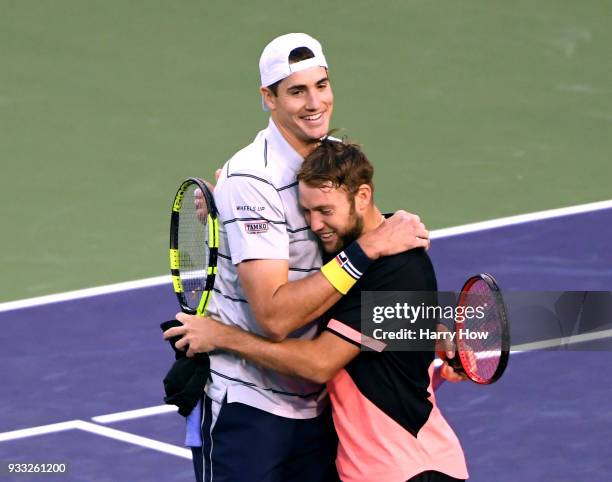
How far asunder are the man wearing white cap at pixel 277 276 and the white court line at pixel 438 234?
4.37m

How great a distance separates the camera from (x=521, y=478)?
963 cm

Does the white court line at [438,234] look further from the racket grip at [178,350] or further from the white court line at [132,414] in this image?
the racket grip at [178,350]

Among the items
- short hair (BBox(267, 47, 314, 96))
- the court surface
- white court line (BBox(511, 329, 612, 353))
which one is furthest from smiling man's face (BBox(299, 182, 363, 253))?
white court line (BBox(511, 329, 612, 353))

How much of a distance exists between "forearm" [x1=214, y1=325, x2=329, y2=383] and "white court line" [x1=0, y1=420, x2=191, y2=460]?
9.17ft

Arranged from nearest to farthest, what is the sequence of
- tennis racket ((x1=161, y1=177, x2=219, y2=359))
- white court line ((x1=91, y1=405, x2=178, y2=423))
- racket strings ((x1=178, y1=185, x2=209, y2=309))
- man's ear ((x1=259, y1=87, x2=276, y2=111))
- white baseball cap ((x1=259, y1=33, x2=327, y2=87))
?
white baseball cap ((x1=259, y1=33, x2=327, y2=87))
man's ear ((x1=259, y1=87, x2=276, y2=111))
tennis racket ((x1=161, y1=177, x2=219, y2=359))
racket strings ((x1=178, y1=185, x2=209, y2=309))
white court line ((x1=91, y1=405, x2=178, y2=423))

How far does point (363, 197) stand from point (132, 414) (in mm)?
3761

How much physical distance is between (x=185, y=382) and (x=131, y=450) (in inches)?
106

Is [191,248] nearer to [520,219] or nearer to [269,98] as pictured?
[269,98]

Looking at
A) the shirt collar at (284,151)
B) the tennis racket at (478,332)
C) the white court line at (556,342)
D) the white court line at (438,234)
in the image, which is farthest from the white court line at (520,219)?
the shirt collar at (284,151)

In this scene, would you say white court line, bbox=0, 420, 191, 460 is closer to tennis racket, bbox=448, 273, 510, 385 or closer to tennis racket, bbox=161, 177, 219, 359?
tennis racket, bbox=161, 177, 219, 359

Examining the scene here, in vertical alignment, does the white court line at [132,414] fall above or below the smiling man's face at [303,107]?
below

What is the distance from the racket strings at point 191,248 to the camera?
8.15 m

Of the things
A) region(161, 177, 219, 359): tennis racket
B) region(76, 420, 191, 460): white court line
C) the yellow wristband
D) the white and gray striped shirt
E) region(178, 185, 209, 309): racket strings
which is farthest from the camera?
region(76, 420, 191, 460): white court line

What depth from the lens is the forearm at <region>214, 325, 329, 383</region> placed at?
23.3 feet
